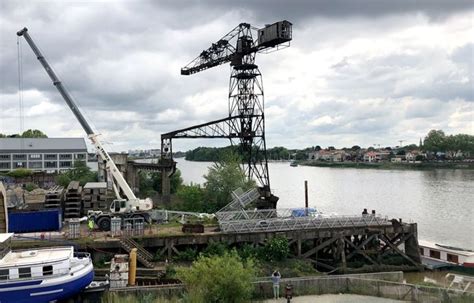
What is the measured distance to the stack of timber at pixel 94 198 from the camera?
129ft

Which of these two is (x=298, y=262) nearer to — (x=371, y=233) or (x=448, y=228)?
(x=371, y=233)

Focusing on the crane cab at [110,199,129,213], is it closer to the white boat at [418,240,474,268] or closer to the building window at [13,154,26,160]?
the white boat at [418,240,474,268]

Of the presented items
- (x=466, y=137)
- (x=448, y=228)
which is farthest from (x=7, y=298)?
(x=466, y=137)

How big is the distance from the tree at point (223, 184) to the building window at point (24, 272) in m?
24.9

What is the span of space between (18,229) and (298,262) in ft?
61.8

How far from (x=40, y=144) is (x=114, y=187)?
273 ft

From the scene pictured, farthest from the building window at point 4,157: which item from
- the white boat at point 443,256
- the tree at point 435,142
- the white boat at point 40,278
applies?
the tree at point 435,142

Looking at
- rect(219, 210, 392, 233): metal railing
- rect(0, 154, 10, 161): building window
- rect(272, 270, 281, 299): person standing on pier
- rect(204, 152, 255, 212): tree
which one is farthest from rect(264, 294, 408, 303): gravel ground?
rect(0, 154, 10, 161): building window

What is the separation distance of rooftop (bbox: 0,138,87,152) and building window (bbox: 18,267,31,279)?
97.8 m

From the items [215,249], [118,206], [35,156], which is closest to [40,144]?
[35,156]

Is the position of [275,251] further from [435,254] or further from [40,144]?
[40,144]

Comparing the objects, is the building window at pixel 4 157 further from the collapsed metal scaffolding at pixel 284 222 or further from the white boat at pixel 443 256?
the white boat at pixel 443 256

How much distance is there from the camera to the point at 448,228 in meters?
45.2

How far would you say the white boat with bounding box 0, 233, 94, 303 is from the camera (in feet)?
61.9
